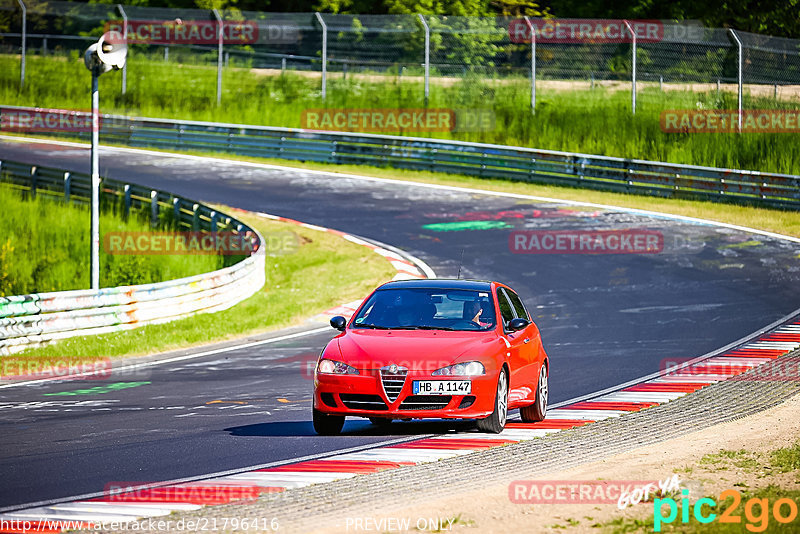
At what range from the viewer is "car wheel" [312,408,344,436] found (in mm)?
10547

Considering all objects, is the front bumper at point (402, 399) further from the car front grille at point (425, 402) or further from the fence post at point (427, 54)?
the fence post at point (427, 54)

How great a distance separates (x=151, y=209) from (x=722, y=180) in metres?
14.7

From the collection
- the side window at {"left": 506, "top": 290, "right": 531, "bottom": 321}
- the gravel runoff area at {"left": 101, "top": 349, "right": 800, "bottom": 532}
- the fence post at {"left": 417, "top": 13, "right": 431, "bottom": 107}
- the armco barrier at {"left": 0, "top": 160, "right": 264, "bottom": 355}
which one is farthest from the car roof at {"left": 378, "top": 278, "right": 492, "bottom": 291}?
the fence post at {"left": 417, "top": 13, "right": 431, "bottom": 107}

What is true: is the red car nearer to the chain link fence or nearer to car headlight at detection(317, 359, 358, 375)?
car headlight at detection(317, 359, 358, 375)

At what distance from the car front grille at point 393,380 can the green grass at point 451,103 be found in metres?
25.0

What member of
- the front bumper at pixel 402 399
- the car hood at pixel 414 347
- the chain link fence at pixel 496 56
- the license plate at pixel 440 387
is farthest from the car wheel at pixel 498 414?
the chain link fence at pixel 496 56

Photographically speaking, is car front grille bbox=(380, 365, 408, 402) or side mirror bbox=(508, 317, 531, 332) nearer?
car front grille bbox=(380, 365, 408, 402)

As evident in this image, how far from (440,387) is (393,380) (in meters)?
0.41

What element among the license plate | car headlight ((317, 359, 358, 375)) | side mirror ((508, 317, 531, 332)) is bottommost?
the license plate

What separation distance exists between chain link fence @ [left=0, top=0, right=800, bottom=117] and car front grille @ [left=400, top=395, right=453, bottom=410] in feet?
81.7

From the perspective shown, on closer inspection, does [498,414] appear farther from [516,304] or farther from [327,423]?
Answer: [516,304]

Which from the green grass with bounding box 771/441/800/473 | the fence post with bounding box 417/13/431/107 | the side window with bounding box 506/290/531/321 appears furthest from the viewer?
the fence post with bounding box 417/13/431/107

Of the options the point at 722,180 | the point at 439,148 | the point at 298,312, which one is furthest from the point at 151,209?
the point at 722,180

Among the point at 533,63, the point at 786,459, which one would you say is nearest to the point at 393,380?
the point at 786,459
